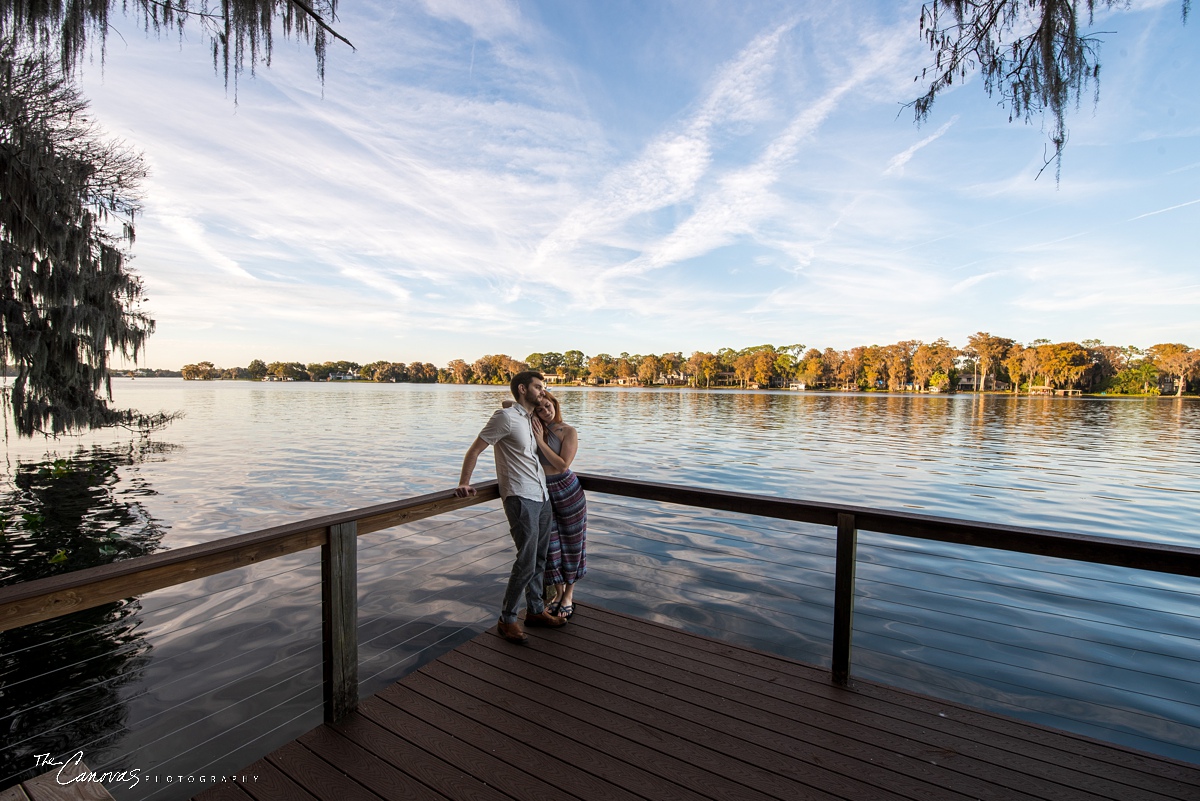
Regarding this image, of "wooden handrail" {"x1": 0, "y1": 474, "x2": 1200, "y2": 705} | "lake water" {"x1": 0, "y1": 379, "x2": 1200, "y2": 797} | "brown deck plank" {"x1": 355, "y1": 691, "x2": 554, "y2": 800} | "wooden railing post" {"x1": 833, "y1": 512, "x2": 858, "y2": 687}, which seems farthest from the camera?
"lake water" {"x1": 0, "y1": 379, "x2": 1200, "y2": 797}

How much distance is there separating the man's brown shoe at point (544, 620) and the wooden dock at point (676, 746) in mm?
382

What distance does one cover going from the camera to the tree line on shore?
87.3m

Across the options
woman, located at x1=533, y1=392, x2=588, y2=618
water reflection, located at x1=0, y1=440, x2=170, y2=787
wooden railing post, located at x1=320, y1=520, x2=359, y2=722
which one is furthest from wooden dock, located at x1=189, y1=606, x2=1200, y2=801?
water reflection, located at x1=0, y1=440, x2=170, y2=787

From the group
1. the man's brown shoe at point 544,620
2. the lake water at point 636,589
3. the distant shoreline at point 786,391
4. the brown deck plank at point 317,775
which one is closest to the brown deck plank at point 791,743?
the man's brown shoe at point 544,620

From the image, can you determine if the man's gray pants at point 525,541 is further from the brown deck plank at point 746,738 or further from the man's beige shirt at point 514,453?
the brown deck plank at point 746,738

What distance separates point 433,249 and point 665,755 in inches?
1330

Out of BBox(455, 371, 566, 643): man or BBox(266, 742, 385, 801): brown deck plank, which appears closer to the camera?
BBox(266, 742, 385, 801): brown deck plank

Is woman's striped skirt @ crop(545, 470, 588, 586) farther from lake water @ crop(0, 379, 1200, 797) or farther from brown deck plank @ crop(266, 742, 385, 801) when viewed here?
brown deck plank @ crop(266, 742, 385, 801)

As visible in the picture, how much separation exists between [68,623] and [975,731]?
7.45 metres

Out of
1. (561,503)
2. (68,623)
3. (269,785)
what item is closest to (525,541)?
(561,503)

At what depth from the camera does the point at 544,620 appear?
10.5ft

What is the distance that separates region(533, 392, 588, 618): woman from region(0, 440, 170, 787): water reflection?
2041 mm

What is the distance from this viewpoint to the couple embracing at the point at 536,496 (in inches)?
113

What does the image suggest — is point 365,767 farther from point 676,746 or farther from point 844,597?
point 844,597
